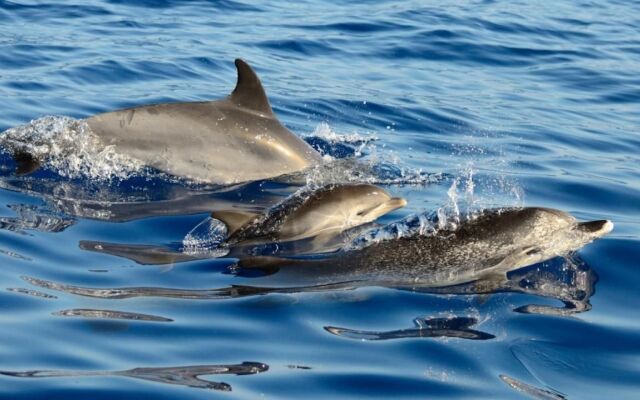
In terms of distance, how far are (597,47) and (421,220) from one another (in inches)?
541

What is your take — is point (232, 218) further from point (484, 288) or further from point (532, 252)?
point (532, 252)

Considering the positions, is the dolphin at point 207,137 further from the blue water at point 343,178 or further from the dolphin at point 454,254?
the dolphin at point 454,254

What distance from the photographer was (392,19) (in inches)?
899

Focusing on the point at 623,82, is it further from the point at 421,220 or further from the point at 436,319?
the point at 436,319

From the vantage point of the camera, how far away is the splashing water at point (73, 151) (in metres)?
11.1

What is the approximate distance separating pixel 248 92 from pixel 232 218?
2.83 metres

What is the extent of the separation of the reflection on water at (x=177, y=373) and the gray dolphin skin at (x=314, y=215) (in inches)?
102

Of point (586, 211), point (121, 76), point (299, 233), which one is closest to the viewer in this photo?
point (299, 233)

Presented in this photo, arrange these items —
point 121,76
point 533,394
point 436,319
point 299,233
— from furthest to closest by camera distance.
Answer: point 121,76, point 299,233, point 436,319, point 533,394

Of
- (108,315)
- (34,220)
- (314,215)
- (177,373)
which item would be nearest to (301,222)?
(314,215)

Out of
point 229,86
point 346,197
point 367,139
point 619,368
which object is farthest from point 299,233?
point 229,86

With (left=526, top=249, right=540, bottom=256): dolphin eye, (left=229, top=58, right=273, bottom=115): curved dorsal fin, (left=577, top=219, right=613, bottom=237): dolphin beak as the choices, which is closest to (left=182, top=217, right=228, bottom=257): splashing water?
(left=229, top=58, right=273, bottom=115): curved dorsal fin

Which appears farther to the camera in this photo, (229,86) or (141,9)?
(141,9)

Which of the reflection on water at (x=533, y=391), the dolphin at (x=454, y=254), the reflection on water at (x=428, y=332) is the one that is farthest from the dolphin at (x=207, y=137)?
the reflection on water at (x=533, y=391)
